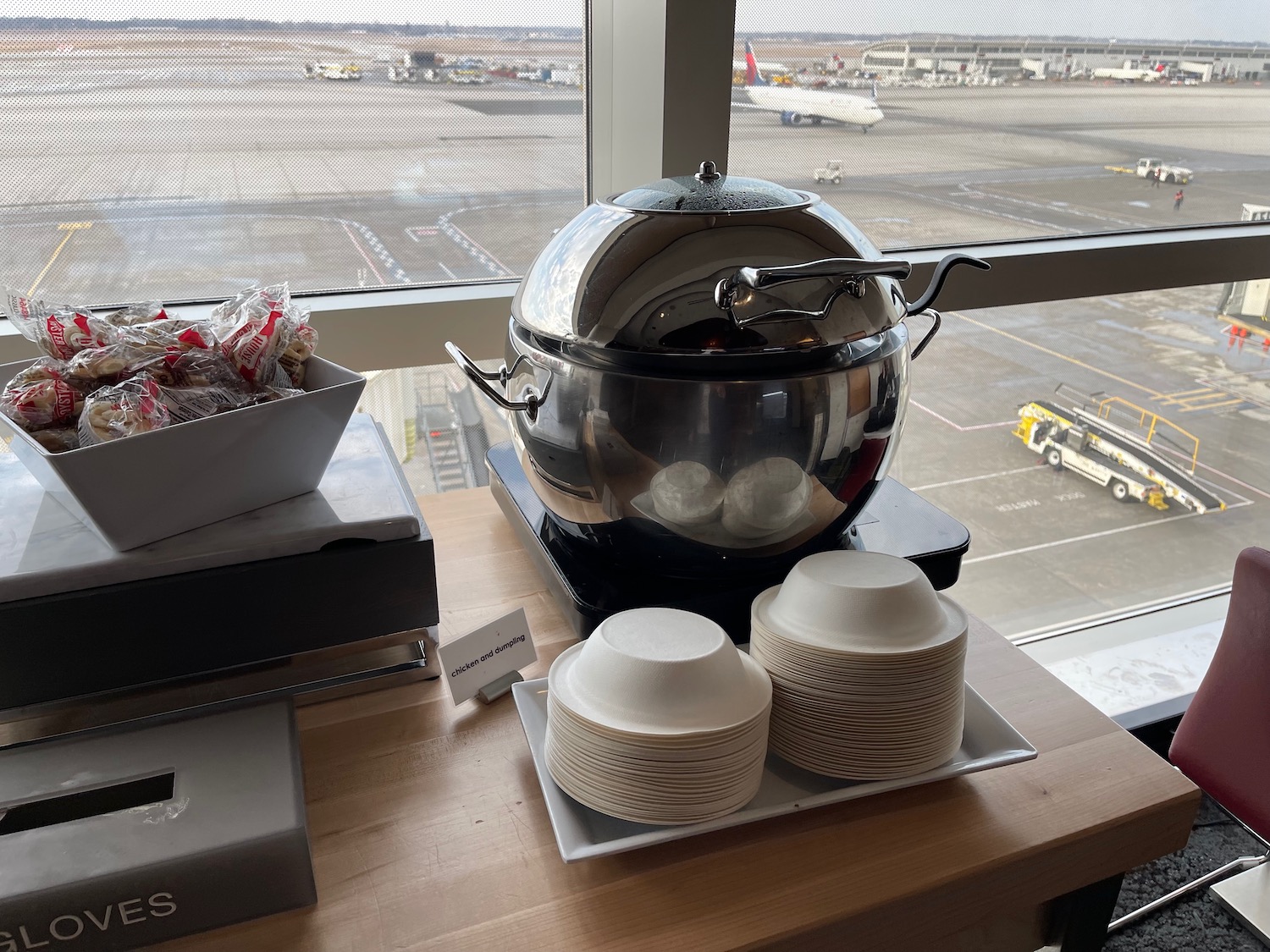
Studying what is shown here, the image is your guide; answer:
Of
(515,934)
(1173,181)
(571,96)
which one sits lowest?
(515,934)

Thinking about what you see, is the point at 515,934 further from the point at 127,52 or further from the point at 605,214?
the point at 127,52

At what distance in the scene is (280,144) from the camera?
3.33 feet

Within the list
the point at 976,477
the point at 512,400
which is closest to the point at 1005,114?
the point at 976,477

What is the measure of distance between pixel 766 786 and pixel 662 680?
14 centimetres

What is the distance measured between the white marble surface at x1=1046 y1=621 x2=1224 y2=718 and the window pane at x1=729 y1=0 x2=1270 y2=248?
751 millimetres

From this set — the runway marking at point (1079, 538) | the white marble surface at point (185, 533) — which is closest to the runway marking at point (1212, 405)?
the runway marking at point (1079, 538)

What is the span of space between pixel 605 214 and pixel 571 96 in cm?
52

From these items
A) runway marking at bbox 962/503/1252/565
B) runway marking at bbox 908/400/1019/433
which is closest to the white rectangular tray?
runway marking at bbox 908/400/1019/433

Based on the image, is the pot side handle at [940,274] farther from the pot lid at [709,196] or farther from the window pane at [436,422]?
the window pane at [436,422]

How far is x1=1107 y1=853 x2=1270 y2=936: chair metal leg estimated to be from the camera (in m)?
1.31

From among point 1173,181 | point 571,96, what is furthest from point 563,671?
point 1173,181

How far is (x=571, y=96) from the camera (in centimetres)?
112

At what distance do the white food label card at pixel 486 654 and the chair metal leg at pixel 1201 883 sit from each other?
1.08 m

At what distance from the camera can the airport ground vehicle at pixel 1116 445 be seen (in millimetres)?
1584
